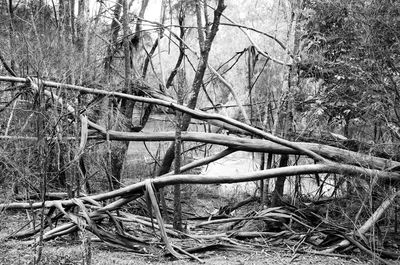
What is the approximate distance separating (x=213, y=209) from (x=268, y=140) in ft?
12.2

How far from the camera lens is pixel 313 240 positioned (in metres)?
7.54

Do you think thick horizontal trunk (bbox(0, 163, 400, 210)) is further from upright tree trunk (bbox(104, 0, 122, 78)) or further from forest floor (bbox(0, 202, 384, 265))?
upright tree trunk (bbox(104, 0, 122, 78))

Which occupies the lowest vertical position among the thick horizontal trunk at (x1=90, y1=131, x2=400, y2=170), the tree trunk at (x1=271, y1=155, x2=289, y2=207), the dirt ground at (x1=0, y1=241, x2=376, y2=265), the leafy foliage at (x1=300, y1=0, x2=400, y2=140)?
the dirt ground at (x1=0, y1=241, x2=376, y2=265)

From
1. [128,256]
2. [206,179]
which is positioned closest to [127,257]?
[128,256]

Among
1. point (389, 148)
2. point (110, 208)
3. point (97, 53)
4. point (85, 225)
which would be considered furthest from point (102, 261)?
point (97, 53)

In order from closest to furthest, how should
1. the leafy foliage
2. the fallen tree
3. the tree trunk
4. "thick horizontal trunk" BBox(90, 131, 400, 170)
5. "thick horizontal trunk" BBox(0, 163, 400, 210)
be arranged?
the fallen tree
"thick horizontal trunk" BBox(0, 163, 400, 210)
the leafy foliage
"thick horizontal trunk" BBox(90, 131, 400, 170)
the tree trunk

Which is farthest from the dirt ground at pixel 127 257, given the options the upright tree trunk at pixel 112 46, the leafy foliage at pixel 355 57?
the upright tree trunk at pixel 112 46

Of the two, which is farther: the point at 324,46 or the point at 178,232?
the point at 324,46

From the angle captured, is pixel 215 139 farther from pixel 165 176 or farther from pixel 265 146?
pixel 165 176

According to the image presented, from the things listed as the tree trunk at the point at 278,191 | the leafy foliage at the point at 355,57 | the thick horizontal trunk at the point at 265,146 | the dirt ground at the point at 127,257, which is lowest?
the dirt ground at the point at 127,257

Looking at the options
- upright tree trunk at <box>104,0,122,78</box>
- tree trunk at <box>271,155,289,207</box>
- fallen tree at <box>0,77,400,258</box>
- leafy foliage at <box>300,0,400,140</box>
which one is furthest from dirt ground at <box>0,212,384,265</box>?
upright tree trunk at <box>104,0,122,78</box>

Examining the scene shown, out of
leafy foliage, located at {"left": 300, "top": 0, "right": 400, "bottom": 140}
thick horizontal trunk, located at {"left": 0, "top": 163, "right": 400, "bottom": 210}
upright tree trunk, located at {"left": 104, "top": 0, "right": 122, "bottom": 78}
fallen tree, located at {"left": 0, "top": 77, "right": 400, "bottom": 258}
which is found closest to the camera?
fallen tree, located at {"left": 0, "top": 77, "right": 400, "bottom": 258}

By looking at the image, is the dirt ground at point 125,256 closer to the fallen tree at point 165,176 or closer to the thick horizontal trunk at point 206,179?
the fallen tree at point 165,176

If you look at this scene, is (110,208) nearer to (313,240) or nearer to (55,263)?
(55,263)
